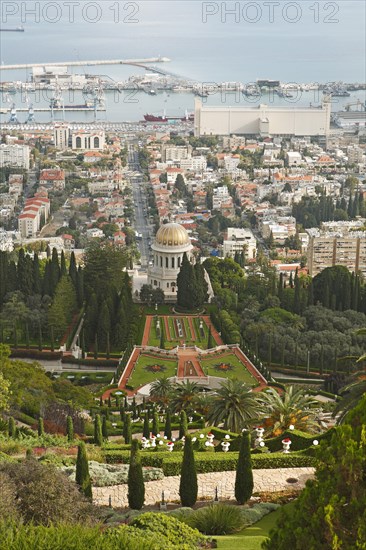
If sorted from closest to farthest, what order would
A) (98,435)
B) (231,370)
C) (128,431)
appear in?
(98,435), (128,431), (231,370)

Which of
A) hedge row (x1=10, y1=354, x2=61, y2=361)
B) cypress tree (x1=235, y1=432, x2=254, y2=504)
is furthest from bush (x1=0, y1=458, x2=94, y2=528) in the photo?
hedge row (x1=10, y1=354, x2=61, y2=361)

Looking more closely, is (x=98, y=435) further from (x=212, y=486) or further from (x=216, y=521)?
(x=216, y=521)

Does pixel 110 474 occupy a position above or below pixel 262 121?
below

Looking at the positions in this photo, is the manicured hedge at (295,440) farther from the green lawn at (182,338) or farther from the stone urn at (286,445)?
the green lawn at (182,338)

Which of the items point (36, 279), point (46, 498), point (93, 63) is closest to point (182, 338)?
point (36, 279)

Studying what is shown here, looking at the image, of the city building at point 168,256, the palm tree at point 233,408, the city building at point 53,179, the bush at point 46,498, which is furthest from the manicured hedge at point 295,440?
the city building at point 53,179

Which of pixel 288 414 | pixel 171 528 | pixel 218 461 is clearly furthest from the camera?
pixel 288 414

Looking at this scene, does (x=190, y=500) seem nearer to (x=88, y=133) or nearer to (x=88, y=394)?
(x=88, y=394)
